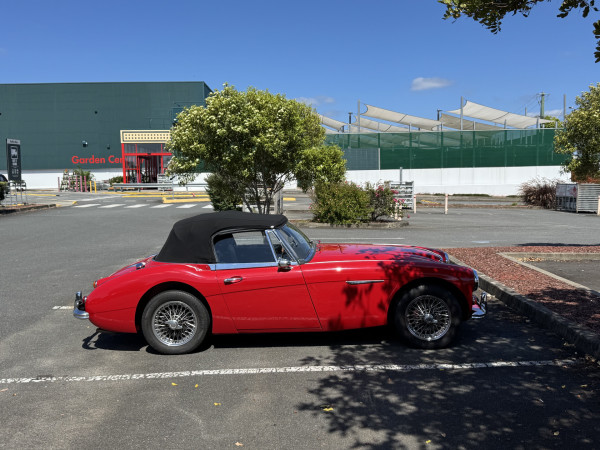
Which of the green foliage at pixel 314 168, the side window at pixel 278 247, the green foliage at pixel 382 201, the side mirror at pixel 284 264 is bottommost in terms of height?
the side mirror at pixel 284 264

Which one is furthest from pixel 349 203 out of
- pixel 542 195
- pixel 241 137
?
pixel 542 195

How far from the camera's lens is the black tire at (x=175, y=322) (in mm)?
5109

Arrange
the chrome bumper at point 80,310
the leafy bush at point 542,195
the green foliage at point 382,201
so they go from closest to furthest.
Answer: the chrome bumper at point 80,310, the green foliage at point 382,201, the leafy bush at point 542,195

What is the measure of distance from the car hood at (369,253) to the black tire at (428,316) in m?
0.45

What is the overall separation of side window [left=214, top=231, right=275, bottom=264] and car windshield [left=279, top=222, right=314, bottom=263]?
239 mm

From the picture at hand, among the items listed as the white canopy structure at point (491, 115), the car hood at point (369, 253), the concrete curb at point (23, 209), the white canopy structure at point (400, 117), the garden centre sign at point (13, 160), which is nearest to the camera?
the car hood at point (369, 253)

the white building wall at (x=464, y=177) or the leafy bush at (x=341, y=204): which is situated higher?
the white building wall at (x=464, y=177)

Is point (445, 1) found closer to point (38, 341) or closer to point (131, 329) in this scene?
point (131, 329)

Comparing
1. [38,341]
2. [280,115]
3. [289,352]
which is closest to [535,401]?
[289,352]

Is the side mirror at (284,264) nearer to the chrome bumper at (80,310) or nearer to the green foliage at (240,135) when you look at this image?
the chrome bumper at (80,310)

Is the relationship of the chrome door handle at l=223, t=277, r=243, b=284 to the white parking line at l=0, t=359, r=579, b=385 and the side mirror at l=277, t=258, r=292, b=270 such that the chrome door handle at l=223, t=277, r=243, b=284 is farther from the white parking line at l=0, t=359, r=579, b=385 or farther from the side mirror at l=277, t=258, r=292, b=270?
the white parking line at l=0, t=359, r=579, b=385

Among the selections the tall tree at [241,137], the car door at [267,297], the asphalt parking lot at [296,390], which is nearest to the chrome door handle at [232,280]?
the car door at [267,297]

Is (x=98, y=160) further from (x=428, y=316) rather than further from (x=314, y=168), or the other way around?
(x=428, y=316)

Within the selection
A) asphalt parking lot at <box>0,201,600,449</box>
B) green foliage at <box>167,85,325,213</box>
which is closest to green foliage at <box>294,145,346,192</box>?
green foliage at <box>167,85,325,213</box>
